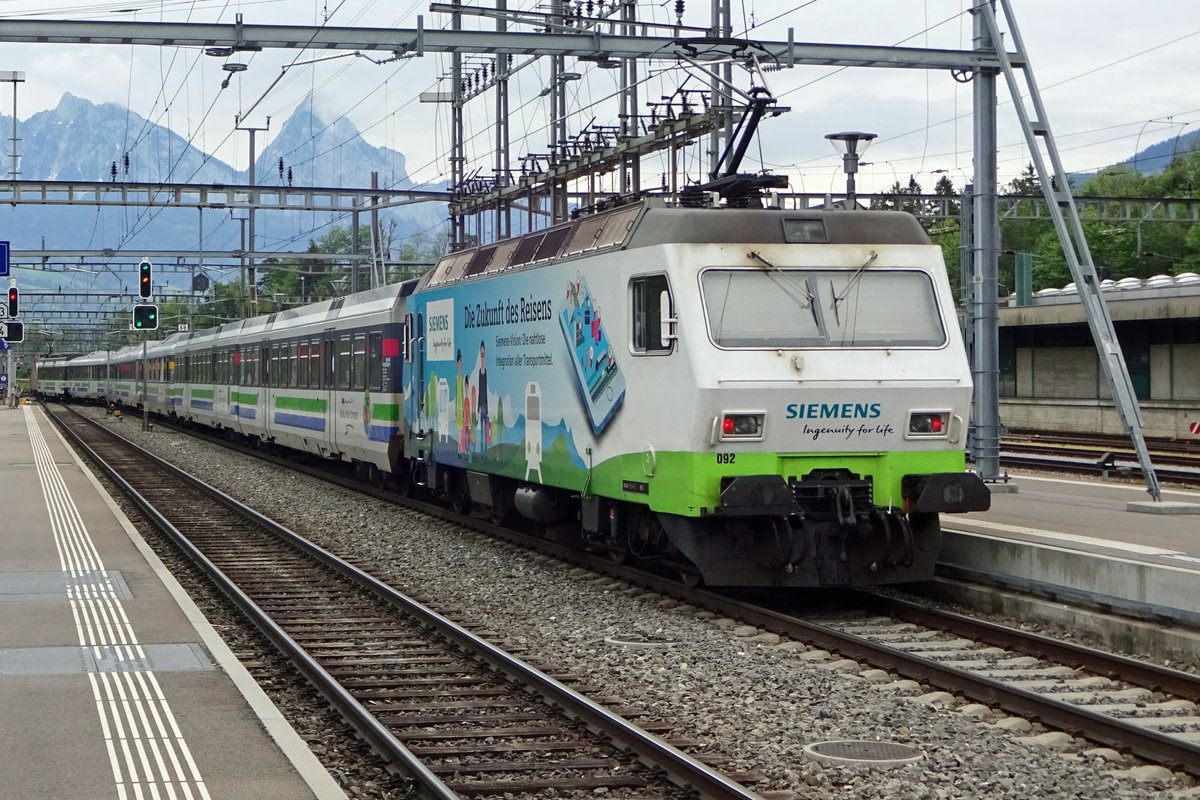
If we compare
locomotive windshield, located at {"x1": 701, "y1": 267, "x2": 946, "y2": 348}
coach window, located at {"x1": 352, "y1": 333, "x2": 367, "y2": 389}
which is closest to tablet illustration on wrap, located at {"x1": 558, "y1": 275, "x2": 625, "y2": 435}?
locomotive windshield, located at {"x1": 701, "y1": 267, "x2": 946, "y2": 348}

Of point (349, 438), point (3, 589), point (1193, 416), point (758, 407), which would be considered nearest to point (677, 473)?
point (758, 407)

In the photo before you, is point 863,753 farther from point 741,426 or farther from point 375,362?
point 375,362

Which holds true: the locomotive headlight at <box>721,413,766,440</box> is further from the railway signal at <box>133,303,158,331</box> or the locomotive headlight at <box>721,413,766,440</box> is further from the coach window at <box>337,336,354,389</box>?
the railway signal at <box>133,303,158,331</box>

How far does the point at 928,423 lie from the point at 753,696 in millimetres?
3827

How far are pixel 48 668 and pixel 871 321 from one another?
6722mm

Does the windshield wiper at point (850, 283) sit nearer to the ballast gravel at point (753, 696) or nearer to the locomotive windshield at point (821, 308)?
the locomotive windshield at point (821, 308)

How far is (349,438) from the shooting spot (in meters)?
24.8

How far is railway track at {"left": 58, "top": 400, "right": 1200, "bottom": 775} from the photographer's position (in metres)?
7.98

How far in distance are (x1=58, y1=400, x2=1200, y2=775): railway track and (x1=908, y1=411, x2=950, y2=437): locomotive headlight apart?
4.51 feet

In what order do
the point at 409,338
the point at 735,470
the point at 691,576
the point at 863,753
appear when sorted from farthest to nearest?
the point at 409,338 → the point at 691,576 → the point at 735,470 → the point at 863,753

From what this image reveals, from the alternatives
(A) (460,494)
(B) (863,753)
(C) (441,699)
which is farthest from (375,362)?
(B) (863,753)

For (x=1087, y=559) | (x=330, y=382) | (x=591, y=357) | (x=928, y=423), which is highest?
(x=591, y=357)

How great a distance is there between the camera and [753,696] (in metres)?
9.10

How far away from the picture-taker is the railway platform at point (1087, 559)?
10.6 m
